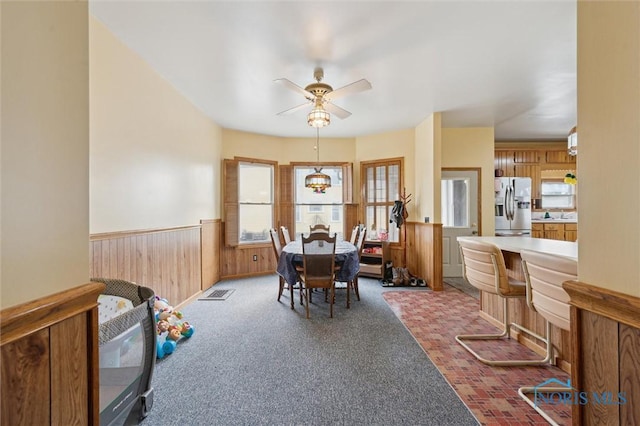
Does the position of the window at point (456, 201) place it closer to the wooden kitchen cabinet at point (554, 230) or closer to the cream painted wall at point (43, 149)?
the wooden kitchen cabinet at point (554, 230)

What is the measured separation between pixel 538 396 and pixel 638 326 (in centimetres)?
154

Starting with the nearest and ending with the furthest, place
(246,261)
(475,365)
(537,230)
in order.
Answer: (475,365) < (246,261) < (537,230)

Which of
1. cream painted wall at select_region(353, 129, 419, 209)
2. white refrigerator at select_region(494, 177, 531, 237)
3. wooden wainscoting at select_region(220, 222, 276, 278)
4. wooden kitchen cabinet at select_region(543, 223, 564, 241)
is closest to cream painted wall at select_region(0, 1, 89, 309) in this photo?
wooden wainscoting at select_region(220, 222, 276, 278)

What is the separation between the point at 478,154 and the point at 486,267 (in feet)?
11.3

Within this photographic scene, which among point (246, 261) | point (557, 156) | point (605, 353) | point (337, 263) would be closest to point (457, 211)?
point (337, 263)

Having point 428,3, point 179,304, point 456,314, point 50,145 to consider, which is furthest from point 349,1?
point 179,304

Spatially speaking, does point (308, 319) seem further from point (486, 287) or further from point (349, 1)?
point (349, 1)

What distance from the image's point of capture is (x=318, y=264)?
10.2ft

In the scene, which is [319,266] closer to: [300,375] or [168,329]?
[300,375]

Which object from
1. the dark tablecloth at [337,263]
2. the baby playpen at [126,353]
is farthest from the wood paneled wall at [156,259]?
the dark tablecloth at [337,263]

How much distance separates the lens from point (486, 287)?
2227 mm

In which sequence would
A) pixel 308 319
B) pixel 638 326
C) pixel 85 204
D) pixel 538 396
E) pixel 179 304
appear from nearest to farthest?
pixel 638 326
pixel 85 204
pixel 538 396
pixel 308 319
pixel 179 304

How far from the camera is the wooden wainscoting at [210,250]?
161 inches

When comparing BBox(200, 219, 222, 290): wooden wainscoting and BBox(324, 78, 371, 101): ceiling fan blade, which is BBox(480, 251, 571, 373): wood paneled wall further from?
BBox(200, 219, 222, 290): wooden wainscoting
